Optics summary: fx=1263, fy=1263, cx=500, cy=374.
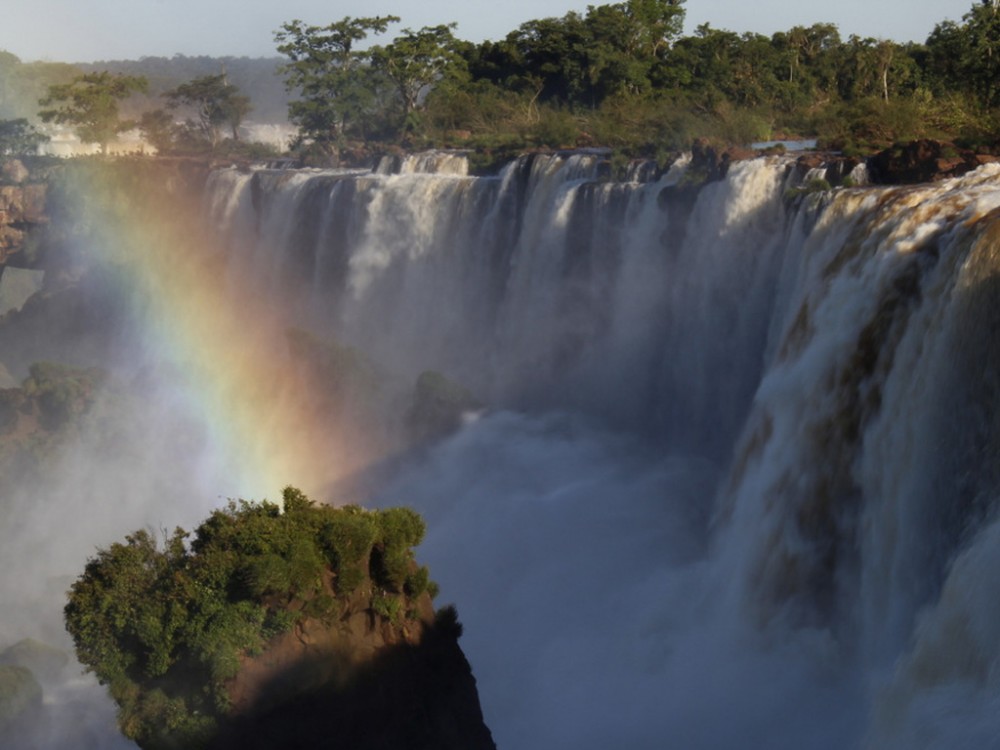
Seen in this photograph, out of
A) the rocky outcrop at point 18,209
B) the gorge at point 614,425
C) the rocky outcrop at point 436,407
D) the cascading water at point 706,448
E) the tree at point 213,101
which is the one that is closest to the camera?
the cascading water at point 706,448

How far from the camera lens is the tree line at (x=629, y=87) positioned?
23750 mm

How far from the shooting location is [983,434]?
11328 millimetres

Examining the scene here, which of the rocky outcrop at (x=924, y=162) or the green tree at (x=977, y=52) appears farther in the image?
the green tree at (x=977, y=52)

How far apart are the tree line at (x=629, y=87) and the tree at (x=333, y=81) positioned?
0.07 metres

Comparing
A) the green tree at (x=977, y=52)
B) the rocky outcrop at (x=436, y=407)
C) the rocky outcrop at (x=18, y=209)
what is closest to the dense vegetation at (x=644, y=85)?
the green tree at (x=977, y=52)

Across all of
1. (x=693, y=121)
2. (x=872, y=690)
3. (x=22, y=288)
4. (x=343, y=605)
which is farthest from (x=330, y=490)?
(x=22, y=288)

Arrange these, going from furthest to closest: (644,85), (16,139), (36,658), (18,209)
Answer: (16,139) < (18,209) < (644,85) < (36,658)

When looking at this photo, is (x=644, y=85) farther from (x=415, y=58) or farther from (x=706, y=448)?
(x=706, y=448)

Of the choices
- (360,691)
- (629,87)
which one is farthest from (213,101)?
(360,691)

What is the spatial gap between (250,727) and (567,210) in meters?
17.0

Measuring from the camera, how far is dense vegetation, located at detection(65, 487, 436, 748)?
11.7m

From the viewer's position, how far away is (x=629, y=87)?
40938 millimetres

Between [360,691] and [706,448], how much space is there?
12440mm

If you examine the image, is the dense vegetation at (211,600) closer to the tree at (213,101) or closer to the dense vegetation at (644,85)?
the dense vegetation at (644,85)
